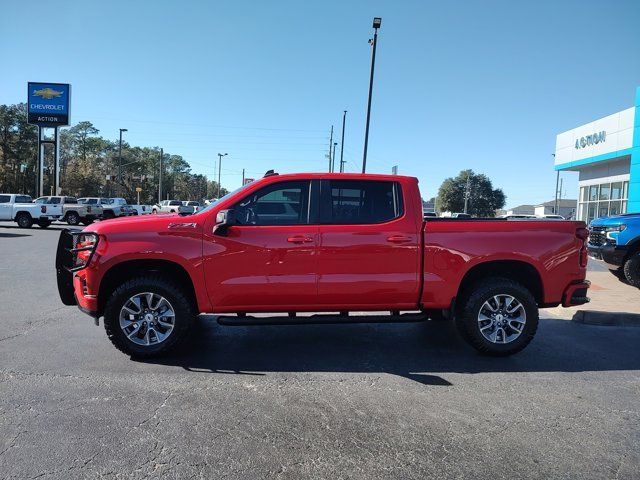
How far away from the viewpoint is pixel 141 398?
4.06 meters

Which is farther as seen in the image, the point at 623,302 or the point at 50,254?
the point at 50,254

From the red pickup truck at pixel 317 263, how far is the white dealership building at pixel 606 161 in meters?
Result: 21.2

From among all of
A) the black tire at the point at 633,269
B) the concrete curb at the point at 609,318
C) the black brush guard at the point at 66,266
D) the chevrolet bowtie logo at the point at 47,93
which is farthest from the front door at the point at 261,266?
the chevrolet bowtie logo at the point at 47,93

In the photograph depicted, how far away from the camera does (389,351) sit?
5.51 m

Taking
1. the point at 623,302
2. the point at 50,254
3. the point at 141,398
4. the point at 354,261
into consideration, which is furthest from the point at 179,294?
the point at 50,254

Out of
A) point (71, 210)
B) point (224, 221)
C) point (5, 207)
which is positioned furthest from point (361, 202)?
point (71, 210)

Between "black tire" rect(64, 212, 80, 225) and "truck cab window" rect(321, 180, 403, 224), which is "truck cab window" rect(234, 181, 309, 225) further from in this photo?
"black tire" rect(64, 212, 80, 225)

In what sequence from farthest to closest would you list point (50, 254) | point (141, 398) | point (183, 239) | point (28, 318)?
point (50, 254)
point (28, 318)
point (183, 239)
point (141, 398)

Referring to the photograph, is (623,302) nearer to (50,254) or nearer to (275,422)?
(275,422)

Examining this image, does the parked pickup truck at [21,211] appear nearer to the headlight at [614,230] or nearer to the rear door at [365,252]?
the rear door at [365,252]

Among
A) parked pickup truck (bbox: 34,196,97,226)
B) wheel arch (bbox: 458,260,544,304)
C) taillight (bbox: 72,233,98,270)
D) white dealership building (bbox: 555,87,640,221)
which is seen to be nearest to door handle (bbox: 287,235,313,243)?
wheel arch (bbox: 458,260,544,304)

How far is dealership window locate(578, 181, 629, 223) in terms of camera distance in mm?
25859

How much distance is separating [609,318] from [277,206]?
214 inches

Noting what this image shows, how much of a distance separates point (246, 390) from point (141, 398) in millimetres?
904
